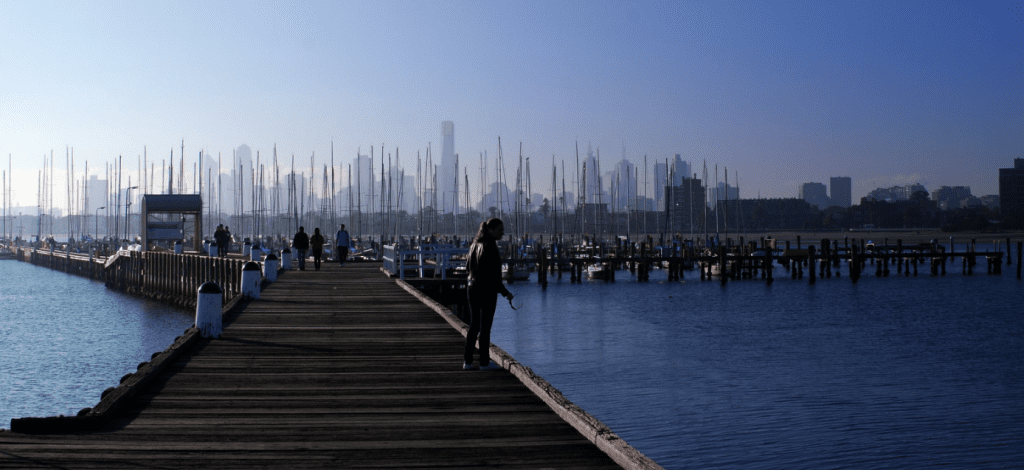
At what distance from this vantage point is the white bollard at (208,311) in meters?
14.3

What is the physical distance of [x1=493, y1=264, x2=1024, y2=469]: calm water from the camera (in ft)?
69.9

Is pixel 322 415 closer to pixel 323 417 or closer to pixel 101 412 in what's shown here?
pixel 323 417

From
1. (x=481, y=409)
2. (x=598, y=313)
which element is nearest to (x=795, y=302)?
(x=598, y=313)

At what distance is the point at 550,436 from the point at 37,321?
51.9 meters

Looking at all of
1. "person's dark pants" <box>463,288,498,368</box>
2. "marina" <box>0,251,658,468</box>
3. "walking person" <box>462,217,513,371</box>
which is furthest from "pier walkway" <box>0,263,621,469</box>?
"walking person" <box>462,217,513,371</box>

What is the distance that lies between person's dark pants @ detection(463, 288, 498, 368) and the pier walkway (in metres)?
0.30

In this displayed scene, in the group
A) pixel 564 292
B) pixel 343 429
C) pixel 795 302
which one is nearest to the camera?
pixel 343 429

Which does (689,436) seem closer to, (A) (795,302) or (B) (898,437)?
(B) (898,437)

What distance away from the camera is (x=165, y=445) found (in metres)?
7.46

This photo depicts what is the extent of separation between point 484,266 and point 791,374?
2287cm

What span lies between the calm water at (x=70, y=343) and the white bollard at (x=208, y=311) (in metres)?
11.2

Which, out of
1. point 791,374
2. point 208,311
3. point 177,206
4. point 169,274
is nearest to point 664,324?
point 791,374

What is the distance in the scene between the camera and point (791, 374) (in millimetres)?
30984

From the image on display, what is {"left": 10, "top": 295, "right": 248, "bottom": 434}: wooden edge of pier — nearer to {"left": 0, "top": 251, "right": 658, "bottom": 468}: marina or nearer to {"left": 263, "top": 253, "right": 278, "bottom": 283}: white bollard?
{"left": 0, "top": 251, "right": 658, "bottom": 468}: marina
